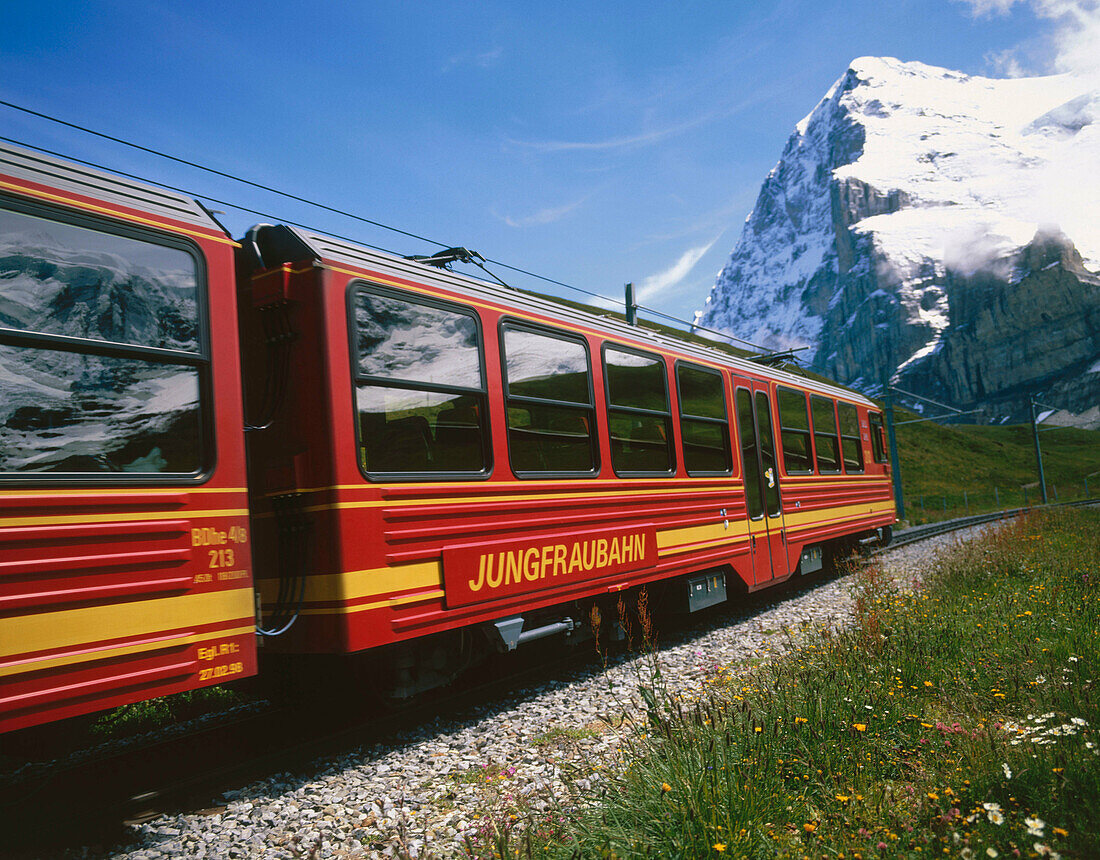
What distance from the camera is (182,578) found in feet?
12.5

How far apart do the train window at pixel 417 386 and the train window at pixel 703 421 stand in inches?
129

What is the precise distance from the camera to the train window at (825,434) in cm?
1165

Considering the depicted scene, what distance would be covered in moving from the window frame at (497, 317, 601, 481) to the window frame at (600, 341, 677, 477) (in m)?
0.21

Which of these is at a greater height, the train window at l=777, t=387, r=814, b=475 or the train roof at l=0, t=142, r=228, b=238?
the train roof at l=0, t=142, r=228, b=238

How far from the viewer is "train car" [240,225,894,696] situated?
176 inches

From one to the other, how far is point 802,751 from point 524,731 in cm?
198

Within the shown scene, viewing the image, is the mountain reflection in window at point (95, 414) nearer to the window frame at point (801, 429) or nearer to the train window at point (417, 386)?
the train window at point (417, 386)

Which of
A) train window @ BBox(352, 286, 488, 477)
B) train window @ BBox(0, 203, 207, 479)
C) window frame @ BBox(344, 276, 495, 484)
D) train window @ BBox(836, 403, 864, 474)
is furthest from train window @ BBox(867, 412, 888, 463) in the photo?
train window @ BBox(0, 203, 207, 479)

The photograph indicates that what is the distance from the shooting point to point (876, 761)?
3.62 m

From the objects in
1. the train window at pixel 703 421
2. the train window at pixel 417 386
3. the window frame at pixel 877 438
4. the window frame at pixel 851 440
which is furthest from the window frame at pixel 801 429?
the train window at pixel 417 386

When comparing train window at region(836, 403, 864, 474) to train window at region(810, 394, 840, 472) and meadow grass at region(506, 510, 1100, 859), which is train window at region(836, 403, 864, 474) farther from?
meadow grass at region(506, 510, 1100, 859)

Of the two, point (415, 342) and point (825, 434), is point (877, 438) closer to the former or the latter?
point (825, 434)

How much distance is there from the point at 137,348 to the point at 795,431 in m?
9.08

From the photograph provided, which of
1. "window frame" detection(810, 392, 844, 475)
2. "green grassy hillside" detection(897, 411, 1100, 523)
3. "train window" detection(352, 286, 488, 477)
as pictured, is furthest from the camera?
"green grassy hillside" detection(897, 411, 1100, 523)
